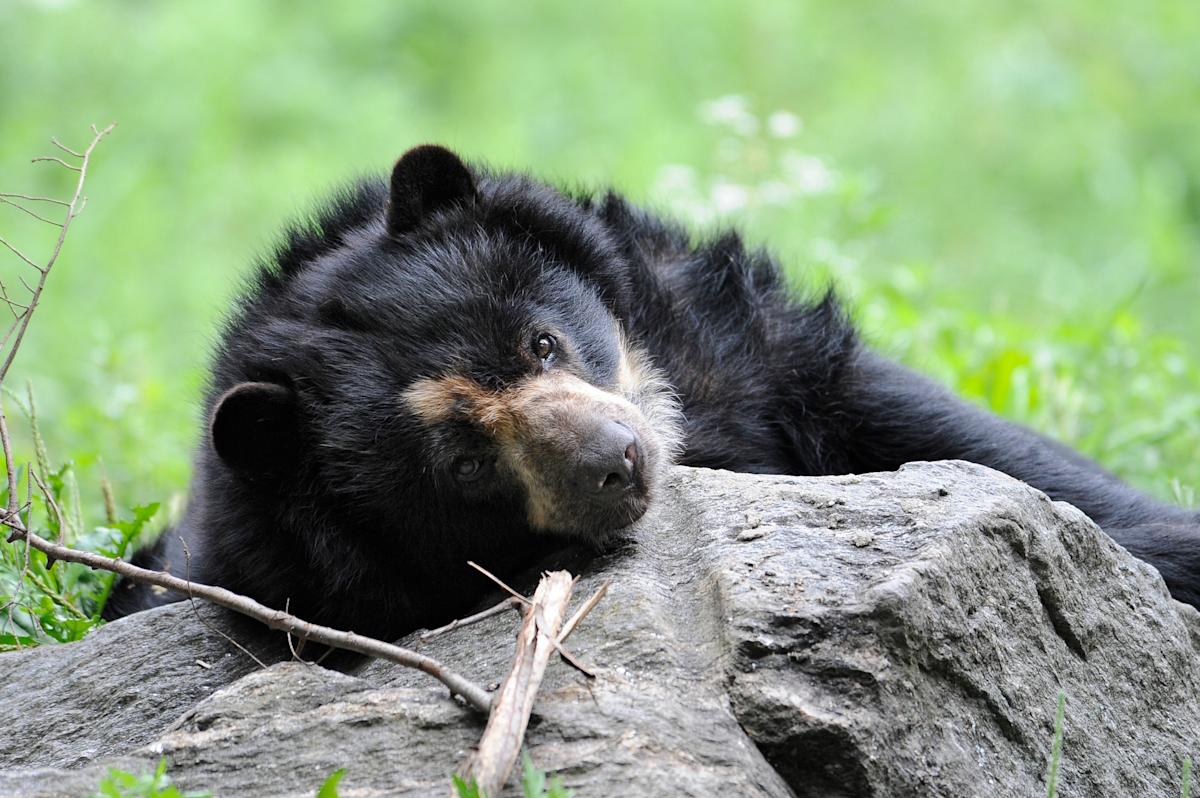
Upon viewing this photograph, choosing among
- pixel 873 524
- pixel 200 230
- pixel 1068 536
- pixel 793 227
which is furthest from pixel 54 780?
pixel 200 230

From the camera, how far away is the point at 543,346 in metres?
4.54

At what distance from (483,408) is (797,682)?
148 cm

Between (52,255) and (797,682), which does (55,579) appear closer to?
(52,255)

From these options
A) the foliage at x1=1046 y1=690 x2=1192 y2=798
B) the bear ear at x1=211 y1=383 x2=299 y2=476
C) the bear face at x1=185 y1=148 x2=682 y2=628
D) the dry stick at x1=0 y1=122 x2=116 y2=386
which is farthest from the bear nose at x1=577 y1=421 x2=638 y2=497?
the dry stick at x1=0 y1=122 x2=116 y2=386

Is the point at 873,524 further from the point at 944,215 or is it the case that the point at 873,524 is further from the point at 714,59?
the point at 714,59

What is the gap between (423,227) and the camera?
15.7 ft

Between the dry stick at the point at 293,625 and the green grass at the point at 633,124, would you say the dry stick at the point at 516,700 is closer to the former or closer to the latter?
the dry stick at the point at 293,625

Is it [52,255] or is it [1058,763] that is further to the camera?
[52,255]

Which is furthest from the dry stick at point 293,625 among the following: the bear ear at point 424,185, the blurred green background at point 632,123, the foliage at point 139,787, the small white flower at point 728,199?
the blurred green background at point 632,123

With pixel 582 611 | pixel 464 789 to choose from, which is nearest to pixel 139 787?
pixel 464 789

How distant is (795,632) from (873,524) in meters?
0.54

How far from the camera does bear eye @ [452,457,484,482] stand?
14.2 feet

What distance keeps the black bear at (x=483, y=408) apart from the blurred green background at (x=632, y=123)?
4.55 metres

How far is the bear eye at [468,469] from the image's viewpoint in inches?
171
